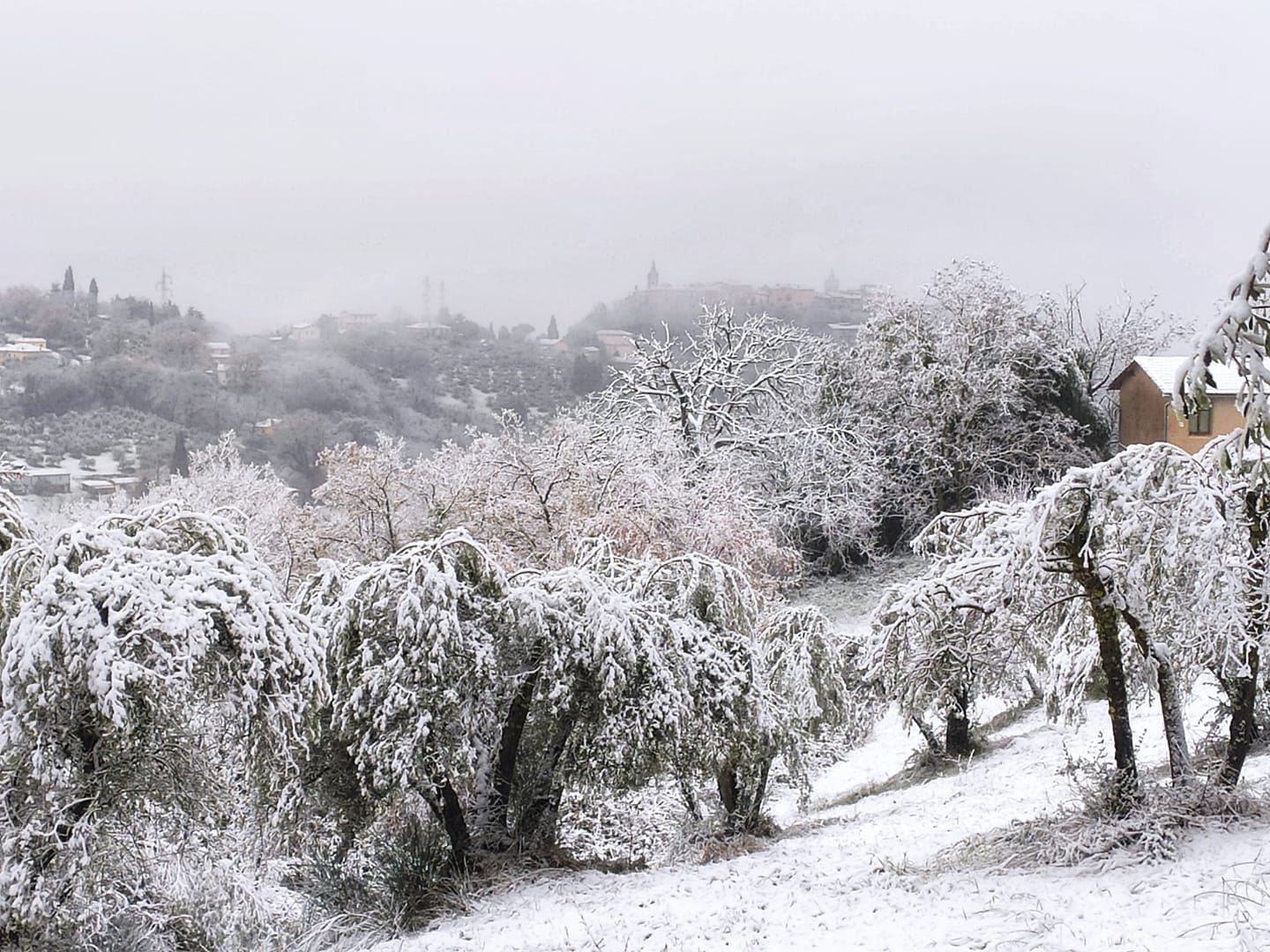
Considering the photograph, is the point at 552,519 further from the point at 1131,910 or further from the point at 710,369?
the point at 1131,910

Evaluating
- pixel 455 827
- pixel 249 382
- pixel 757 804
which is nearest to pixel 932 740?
pixel 757 804

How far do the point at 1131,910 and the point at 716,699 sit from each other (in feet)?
14.6

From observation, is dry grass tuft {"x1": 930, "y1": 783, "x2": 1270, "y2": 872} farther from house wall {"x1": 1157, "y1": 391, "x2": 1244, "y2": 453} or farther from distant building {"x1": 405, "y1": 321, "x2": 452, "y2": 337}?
distant building {"x1": 405, "y1": 321, "x2": 452, "y2": 337}

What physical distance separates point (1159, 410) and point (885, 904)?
27.8 m

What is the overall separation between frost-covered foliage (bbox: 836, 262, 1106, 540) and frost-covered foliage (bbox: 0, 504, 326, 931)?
2360 cm

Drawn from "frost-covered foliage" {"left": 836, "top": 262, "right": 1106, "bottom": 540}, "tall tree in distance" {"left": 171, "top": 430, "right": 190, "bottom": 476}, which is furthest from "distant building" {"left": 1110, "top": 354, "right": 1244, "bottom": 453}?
"tall tree in distance" {"left": 171, "top": 430, "right": 190, "bottom": 476}

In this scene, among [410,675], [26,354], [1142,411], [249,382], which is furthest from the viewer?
[26,354]

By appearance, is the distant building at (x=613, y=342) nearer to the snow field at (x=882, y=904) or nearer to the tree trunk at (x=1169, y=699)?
the snow field at (x=882, y=904)

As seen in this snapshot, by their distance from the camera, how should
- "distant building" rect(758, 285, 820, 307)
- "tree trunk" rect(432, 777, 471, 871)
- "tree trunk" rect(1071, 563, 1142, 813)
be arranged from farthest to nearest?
1. "distant building" rect(758, 285, 820, 307)
2. "tree trunk" rect(432, 777, 471, 871)
3. "tree trunk" rect(1071, 563, 1142, 813)

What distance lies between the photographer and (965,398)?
28.0m

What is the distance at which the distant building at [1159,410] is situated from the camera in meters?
27.8

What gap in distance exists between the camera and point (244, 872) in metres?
8.52

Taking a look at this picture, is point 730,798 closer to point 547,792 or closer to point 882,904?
point 547,792

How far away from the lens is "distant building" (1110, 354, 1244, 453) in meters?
27.8
